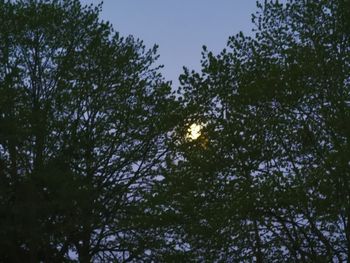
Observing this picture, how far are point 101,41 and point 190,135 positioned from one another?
538 centimetres

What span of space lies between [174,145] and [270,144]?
5.40m

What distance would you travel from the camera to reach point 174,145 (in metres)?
25.5

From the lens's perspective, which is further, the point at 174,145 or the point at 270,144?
the point at 174,145

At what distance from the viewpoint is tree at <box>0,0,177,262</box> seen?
71.6 ft

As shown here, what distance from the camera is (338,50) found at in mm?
20891

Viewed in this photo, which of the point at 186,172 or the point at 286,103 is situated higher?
the point at 286,103

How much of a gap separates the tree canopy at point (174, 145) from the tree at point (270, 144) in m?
0.04

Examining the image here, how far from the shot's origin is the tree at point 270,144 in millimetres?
19203

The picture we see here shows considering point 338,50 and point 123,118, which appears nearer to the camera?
point 338,50

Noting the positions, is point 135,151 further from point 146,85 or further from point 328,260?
point 328,260

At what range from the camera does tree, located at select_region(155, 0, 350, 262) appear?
19203 millimetres

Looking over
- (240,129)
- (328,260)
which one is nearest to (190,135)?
(240,129)

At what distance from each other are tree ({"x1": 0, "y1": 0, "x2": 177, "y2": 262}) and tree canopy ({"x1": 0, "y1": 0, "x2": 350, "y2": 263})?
54mm

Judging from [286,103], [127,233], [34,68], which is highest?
[34,68]
